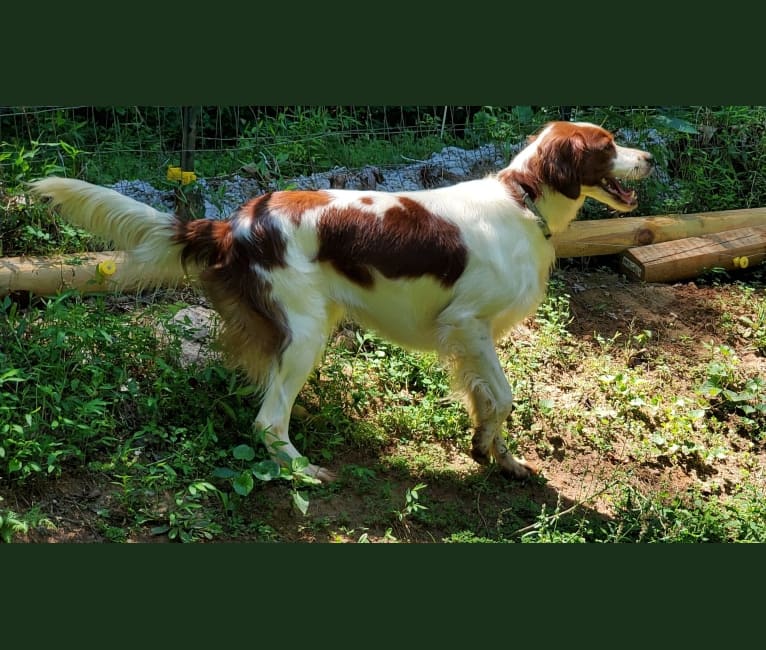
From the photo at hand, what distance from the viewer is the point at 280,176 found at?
7863 millimetres

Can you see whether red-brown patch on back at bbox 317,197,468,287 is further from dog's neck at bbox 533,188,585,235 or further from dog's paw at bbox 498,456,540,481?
dog's paw at bbox 498,456,540,481

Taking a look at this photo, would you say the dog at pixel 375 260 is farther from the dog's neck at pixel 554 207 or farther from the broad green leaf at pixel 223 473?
the broad green leaf at pixel 223 473

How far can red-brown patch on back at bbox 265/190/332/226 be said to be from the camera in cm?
543

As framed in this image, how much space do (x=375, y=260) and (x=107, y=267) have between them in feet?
6.02

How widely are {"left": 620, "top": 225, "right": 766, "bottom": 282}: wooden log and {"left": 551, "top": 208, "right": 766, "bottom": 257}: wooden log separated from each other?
0.24ft

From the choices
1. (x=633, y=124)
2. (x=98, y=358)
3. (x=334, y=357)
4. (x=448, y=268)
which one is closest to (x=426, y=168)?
(x=633, y=124)

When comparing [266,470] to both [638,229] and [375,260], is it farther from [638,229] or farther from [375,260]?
[638,229]

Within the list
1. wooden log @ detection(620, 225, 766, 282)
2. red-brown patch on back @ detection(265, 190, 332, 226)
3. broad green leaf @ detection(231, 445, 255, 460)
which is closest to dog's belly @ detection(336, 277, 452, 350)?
red-brown patch on back @ detection(265, 190, 332, 226)

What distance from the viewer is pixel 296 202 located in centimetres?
548

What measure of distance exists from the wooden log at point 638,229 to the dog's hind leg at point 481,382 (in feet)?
8.25

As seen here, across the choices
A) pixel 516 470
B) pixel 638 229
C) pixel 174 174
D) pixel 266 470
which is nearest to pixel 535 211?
pixel 516 470

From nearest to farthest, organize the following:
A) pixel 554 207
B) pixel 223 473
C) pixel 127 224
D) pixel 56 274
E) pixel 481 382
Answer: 1. pixel 223 473
2. pixel 127 224
3. pixel 481 382
4. pixel 554 207
5. pixel 56 274

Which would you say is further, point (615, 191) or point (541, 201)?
point (615, 191)

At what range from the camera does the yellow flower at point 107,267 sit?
6.20 metres
